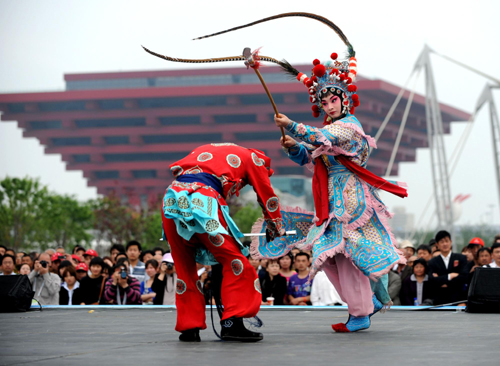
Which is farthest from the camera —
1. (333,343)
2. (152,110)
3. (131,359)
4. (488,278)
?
(152,110)

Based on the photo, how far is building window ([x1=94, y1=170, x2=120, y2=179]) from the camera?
74.0 metres

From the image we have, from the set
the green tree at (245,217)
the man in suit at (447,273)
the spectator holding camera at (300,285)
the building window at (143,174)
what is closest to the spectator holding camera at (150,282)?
the spectator holding camera at (300,285)

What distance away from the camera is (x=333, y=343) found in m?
4.25

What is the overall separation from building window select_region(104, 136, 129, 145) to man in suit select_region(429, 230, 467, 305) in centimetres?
6734

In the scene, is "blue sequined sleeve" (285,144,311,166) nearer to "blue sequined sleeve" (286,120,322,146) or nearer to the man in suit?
"blue sequined sleeve" (286,120,322,146)

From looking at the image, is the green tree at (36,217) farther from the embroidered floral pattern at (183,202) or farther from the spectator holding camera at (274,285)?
the embroidered floral pattern at (183,202)

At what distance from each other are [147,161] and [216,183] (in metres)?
68.8

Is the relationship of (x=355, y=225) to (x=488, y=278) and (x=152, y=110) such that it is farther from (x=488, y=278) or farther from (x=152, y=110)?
(x=152, y=110)

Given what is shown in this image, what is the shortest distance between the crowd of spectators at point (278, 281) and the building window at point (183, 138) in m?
61.9

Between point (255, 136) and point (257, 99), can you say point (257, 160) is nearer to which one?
point (257, 99)

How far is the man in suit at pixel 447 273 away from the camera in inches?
313

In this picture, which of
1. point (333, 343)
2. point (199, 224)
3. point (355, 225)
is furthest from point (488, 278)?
point (199, 224)

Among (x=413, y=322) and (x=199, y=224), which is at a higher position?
(x=199, y=224)

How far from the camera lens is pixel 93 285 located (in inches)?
349
